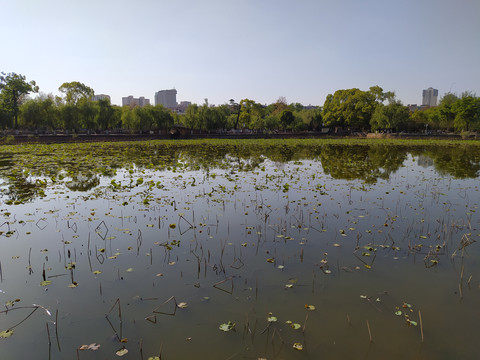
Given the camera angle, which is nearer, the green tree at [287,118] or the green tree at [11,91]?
the green tree at [11,91]

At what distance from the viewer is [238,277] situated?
487 centimetres

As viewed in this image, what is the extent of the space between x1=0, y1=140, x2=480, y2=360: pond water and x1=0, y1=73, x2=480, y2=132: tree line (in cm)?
3998

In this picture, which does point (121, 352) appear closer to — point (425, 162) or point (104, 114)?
point (425, 162)

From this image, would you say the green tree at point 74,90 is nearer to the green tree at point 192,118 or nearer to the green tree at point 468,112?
the green tree at point 192,118

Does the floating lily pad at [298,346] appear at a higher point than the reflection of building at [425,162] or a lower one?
lower

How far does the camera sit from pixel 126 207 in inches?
345

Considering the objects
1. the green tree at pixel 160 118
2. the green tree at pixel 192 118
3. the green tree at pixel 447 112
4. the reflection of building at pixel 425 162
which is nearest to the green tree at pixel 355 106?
the green tree at pixel 447 112

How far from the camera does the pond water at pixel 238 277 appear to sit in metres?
3.46

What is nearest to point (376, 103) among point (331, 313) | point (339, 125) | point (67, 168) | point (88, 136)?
point (339, 125)

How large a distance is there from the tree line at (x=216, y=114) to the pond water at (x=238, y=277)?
39980mm

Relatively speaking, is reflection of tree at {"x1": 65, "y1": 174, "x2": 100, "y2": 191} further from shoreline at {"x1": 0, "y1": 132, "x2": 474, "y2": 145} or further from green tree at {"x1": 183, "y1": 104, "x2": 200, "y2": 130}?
green tree at {"x1": 183, "y1": 104, "x2": 200, "y2": 130}

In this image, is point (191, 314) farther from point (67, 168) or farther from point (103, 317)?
point (67, 168)

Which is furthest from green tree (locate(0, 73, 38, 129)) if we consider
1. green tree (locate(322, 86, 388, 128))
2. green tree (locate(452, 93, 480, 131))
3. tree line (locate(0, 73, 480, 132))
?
green tree (locate(452, 93, 480, 131))

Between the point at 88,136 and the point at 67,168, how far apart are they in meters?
30.0
